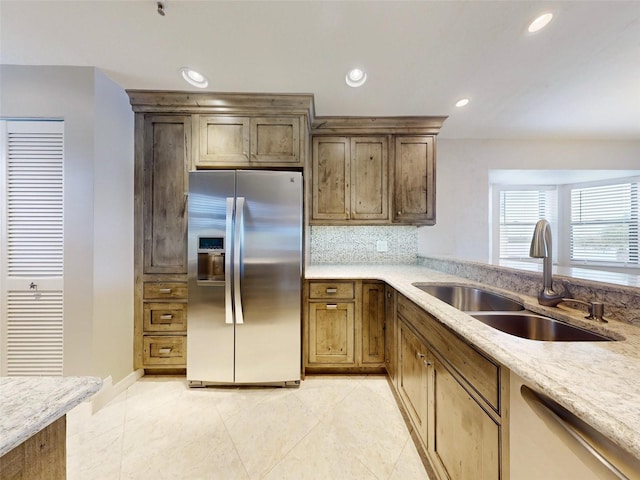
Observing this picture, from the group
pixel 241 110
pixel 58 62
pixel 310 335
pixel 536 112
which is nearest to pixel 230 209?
pixel 241 110

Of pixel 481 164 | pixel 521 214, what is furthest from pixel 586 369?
pixel 521 214

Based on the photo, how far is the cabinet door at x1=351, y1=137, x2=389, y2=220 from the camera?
9.03 feet

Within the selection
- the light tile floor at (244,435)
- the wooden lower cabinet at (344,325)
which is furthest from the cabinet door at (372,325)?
the light tile floor at (244,435)

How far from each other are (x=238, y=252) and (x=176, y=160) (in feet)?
3.56

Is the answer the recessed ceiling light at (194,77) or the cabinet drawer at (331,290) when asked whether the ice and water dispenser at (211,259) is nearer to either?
the cabinet drawer at (331,290)

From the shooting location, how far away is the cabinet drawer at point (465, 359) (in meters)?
0.86

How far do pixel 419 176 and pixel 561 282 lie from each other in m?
1.76

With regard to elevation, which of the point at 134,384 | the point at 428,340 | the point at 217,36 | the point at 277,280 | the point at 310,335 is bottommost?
the point at 134,384

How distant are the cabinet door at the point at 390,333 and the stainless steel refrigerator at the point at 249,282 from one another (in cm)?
77

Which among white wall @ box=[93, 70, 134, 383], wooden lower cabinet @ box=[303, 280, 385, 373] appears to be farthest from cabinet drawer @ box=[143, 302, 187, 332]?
wooden lower cabinet @ box=[303, 280, 385, 373]

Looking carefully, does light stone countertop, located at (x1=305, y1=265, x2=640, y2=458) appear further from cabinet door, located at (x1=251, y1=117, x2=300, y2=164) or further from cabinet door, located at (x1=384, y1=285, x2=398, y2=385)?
cabinet door, located at (x1=251, y1=117, x2=300, y2=164)

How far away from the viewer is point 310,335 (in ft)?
7.53

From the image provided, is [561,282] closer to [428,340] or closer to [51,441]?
[428,340]

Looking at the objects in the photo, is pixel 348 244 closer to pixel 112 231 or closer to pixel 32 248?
pixel 112 231
